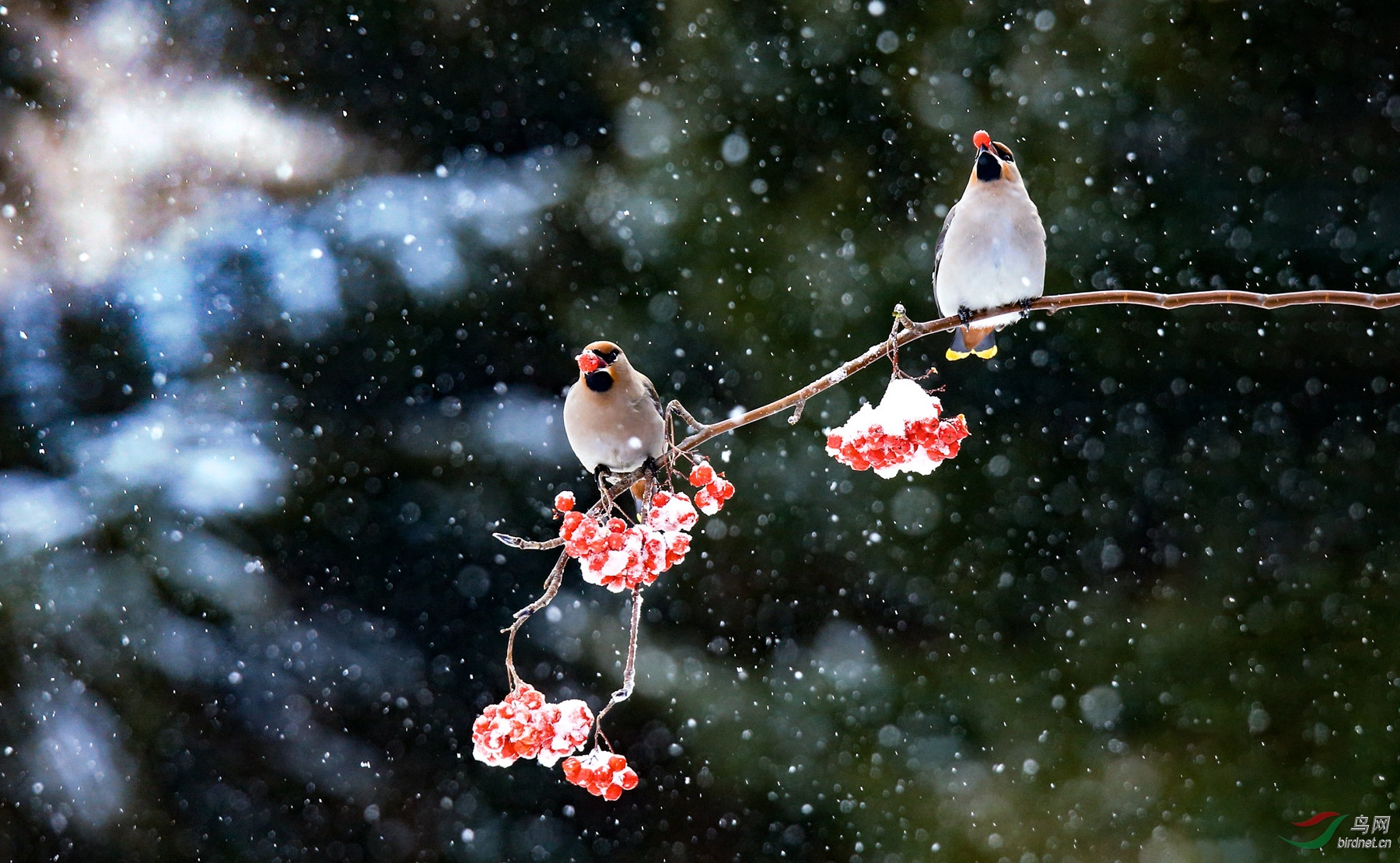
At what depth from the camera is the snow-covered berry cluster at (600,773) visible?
4.72 ft

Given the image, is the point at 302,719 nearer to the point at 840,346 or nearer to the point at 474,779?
the point at 474,779

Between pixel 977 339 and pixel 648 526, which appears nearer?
pixel 648 526

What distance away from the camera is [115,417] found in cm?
472

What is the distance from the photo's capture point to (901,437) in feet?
4.62

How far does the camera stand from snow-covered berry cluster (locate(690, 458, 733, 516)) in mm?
1522

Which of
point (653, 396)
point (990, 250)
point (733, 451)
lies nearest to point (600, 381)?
point (653, 396)

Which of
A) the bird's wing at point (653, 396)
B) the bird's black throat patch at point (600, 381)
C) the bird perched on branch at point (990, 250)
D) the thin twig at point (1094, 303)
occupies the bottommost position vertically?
the thin twig at point (1094, 303)

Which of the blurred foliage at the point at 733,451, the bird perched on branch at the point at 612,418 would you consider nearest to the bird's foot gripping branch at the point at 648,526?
the bird perched on branch at the point at 612,418

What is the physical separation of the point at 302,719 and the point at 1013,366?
3.69 meters

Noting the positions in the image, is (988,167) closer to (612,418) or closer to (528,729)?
(612,418)

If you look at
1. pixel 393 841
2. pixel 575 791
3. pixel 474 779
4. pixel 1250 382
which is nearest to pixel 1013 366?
pixel 1250 382

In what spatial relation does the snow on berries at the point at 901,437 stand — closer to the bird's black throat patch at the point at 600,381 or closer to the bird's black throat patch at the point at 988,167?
the bird's black throat patch at the point at 600,381

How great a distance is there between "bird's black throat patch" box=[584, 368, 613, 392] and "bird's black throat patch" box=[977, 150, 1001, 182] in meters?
1.00

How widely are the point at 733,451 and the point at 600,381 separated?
2.25 meters
